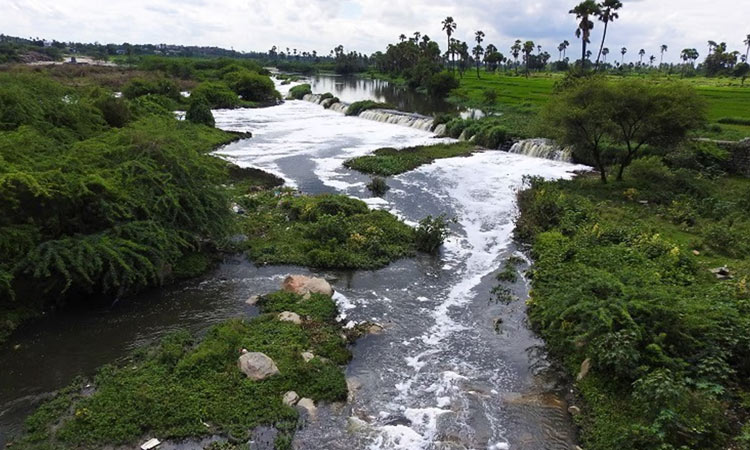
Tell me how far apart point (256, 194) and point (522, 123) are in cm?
2814

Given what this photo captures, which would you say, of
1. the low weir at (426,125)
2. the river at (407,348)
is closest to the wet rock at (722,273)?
the river at (407,348)

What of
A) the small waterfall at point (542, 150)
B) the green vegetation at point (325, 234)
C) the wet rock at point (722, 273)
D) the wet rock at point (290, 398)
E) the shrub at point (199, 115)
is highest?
the shrub at point (199, 115)

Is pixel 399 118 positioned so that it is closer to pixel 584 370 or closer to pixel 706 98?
pixel 706 98

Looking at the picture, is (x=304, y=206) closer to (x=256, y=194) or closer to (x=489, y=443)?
(x=256, y=194)

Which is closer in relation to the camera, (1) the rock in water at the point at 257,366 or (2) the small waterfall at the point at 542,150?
(1) the rock in water at the point at 257,366

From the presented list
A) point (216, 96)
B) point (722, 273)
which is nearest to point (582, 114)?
point (722, 273)

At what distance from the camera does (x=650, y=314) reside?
461 inches

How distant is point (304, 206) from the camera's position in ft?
76.6

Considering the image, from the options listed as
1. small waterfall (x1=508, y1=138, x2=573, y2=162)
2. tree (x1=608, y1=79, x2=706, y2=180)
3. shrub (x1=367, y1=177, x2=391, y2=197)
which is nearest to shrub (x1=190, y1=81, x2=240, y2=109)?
small waterfall (x1=508, y1=138, x2=573, y2=162)

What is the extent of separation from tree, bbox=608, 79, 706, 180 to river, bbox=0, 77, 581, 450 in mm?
8474

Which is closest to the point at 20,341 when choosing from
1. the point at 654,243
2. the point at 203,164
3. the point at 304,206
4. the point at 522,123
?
the point at 203,164

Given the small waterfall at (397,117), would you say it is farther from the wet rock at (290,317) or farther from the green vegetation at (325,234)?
the wet rock at (290,317)

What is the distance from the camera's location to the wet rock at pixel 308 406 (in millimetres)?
10789

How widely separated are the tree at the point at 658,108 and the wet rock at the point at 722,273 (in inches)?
454
